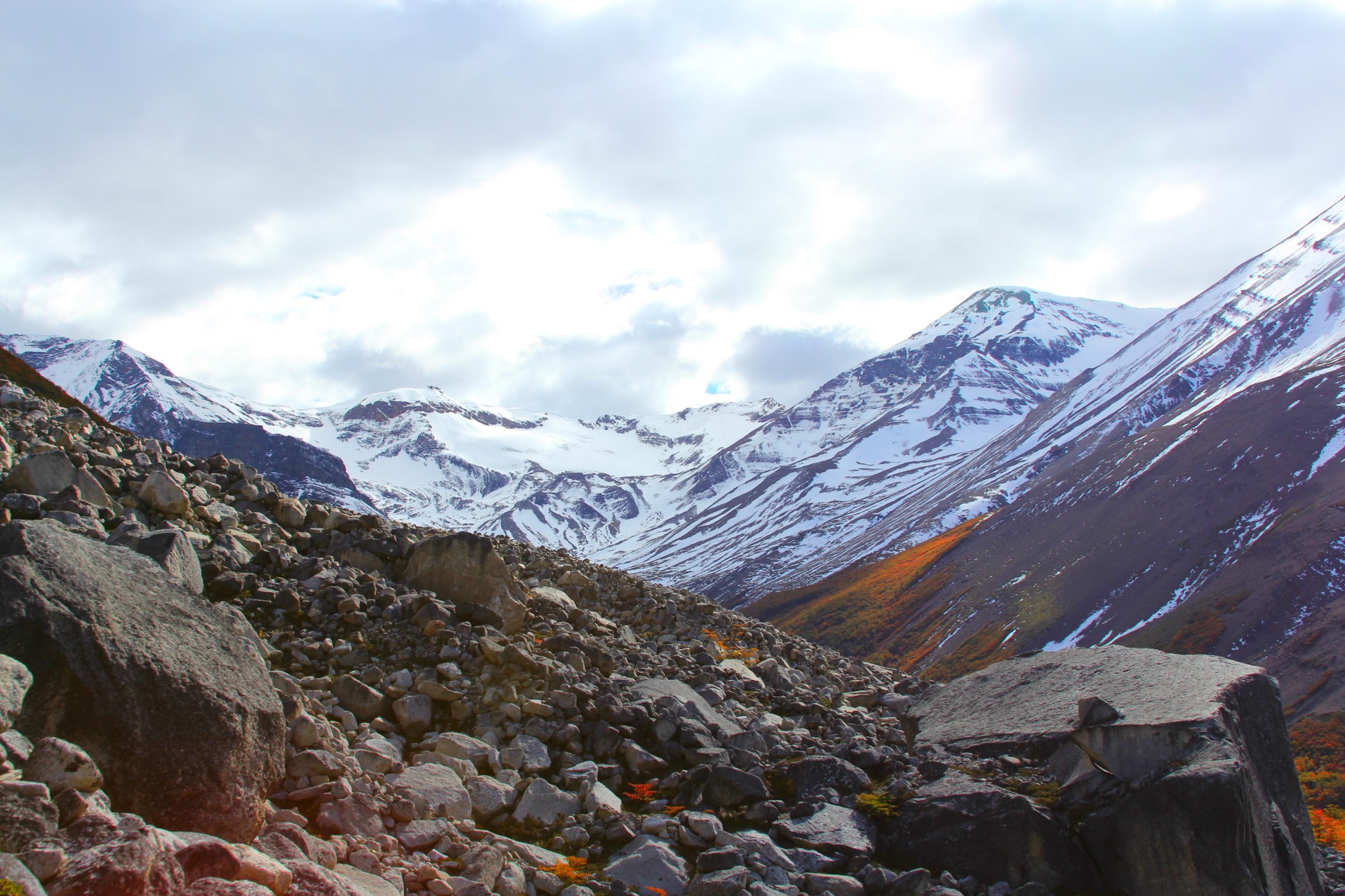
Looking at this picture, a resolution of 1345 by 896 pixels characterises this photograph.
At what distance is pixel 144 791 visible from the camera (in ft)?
19.1

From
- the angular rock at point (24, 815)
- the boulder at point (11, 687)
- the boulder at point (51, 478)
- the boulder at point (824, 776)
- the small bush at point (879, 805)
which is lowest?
the small bush at point (879, 805)

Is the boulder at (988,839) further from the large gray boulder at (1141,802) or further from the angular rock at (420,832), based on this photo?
the angular rock at (420,832)

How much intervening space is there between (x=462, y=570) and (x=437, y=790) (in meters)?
5.58

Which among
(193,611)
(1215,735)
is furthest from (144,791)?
(1215,735)

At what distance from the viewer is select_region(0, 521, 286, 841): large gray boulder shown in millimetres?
5758

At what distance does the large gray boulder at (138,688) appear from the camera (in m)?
5.76

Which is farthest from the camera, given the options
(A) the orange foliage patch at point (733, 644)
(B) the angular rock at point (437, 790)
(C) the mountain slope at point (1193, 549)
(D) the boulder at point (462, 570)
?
(C) the mountain slope at point (1193, 549)

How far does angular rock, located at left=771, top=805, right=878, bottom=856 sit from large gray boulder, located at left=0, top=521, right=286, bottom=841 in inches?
→ 234

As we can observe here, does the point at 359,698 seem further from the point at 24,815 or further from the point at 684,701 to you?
the point at 24,815

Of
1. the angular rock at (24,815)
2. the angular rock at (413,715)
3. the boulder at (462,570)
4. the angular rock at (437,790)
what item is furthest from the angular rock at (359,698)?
the angular rock at (24,815)

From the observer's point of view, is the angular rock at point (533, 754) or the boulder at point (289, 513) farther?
the boulder at point (289, 513)

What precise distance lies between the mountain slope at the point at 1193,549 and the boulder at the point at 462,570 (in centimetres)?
6055

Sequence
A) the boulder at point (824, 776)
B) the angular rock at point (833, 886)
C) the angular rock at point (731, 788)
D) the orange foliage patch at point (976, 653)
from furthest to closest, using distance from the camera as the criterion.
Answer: the orange foliage patch at point (976, 653) < the boulder at point (824, 776) < the angular rock at point (731, 788) < the angular rock at point (833, 886)

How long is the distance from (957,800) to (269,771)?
26.3 feet
